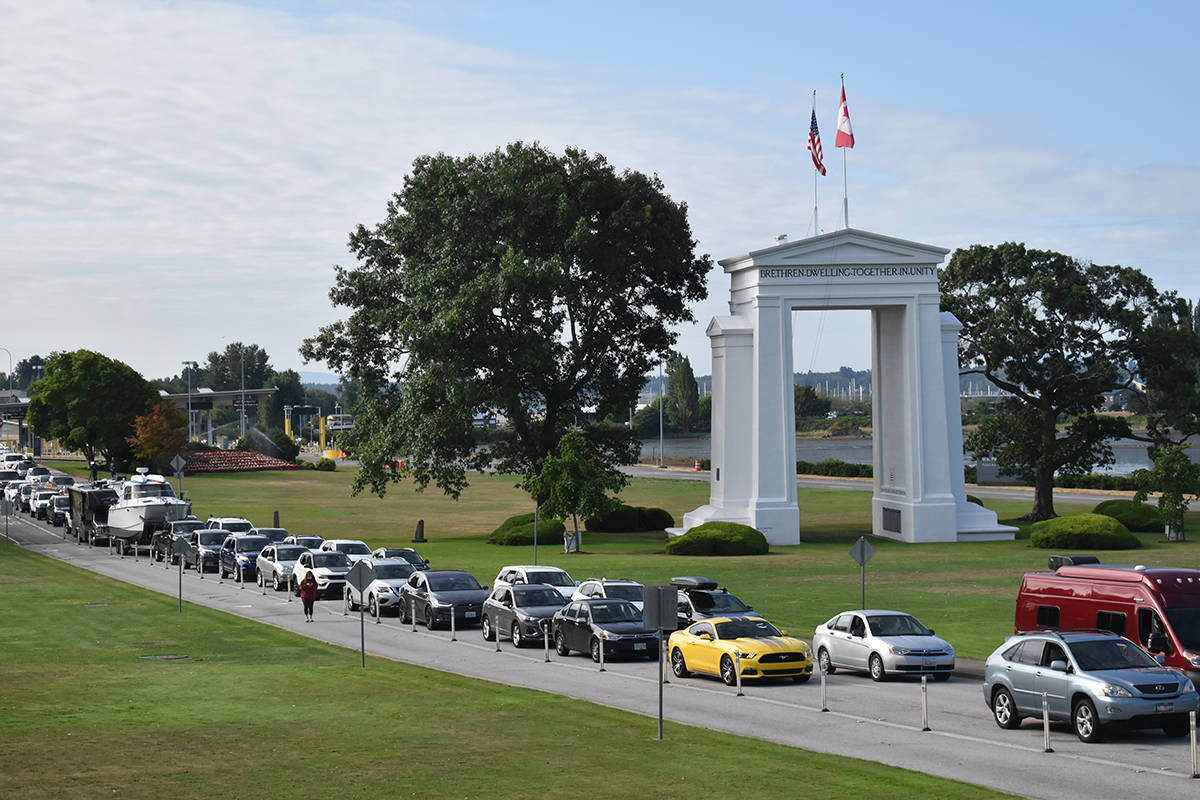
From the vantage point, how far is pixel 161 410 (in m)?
98.8

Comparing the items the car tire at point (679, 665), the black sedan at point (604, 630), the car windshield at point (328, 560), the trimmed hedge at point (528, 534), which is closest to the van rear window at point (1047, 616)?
the car tire at point (679, 665)

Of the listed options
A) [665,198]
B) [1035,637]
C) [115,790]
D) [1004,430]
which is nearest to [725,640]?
[1035,637]

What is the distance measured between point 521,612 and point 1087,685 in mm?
14739

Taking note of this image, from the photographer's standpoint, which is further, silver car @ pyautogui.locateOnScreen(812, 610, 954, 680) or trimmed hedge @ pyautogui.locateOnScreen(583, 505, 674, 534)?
trimmed hedge @ pyautogui.locateOnScreen(583, 505, 674, 534)

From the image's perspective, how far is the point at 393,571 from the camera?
3891 centimetres

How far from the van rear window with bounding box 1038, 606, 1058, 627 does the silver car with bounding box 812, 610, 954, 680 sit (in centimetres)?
174

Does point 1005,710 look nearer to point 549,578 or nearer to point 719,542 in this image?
point 549,578

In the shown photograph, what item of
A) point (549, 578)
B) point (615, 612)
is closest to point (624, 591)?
point (615, 612)

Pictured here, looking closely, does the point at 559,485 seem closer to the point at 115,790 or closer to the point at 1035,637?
the point at 1035,637

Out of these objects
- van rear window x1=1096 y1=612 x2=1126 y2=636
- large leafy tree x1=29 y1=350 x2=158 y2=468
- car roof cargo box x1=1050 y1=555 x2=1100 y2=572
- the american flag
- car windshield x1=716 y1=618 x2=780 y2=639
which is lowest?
car windshield x1=716 y1=618 x2=780 y2=639

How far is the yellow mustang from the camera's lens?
2480 centimetres

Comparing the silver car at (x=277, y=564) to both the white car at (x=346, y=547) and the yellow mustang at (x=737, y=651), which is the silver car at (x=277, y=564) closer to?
the white car at (x=346, y=547)

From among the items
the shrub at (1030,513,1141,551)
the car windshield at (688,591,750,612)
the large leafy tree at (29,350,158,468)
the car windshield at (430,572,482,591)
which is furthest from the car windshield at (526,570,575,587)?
the large leafy tree at (29,350,158,468)

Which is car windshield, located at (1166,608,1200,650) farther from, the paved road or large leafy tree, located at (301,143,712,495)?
large leafy tree, located at (301,143,712,495)
